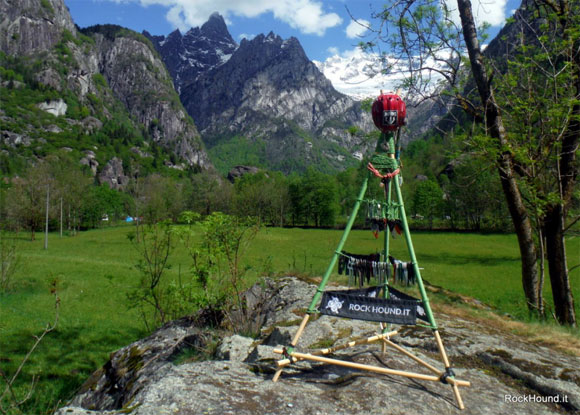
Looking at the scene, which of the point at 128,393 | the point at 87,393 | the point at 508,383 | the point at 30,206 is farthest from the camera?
the point at 30,206

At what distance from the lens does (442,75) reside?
1145cm

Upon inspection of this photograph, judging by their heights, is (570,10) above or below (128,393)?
above

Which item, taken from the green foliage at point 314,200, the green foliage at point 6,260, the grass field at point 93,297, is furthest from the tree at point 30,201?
the green foliage at point 314,200

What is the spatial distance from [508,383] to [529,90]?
7278 mm

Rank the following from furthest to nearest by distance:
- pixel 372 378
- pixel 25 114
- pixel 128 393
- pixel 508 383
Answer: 1. pixel 25 114
2. pixel 128 393
3. pixel 508 383
4. pixel 372 378

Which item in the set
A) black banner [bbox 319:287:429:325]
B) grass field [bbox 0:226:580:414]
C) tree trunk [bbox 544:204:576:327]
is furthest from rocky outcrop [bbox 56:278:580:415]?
tree trunk [bbox 544:204:576:327]

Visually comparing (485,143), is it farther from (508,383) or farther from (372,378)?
(372,378)

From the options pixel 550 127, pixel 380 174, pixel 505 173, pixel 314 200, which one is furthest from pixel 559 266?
pixel 314 200

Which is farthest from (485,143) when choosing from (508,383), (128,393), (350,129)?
(128,393)

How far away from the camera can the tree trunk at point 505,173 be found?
32.9ft

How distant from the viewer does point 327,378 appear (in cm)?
430

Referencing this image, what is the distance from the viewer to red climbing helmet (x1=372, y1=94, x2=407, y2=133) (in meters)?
4.77

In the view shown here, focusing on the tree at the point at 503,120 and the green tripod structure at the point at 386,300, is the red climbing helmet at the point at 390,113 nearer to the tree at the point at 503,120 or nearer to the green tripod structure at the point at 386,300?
the green tripod structure at the point at 386,300

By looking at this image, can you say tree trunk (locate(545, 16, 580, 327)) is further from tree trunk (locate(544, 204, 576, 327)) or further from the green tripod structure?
the green tripod structure
